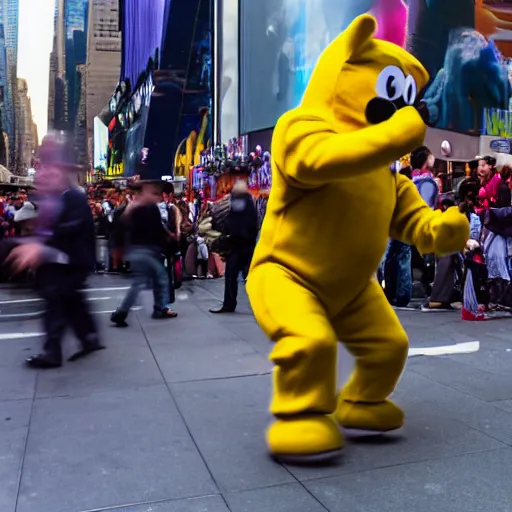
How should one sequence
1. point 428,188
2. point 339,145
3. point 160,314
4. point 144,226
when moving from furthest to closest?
point 428,188, point 160,314, point 144,226, point 339,145

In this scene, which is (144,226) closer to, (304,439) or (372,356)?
(372,356)

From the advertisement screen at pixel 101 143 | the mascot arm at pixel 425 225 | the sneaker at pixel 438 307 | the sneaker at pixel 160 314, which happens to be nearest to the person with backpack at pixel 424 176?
the sneaker at pixel 438 307

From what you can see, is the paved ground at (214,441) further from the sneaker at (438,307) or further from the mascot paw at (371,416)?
the sneaker at (438,307)

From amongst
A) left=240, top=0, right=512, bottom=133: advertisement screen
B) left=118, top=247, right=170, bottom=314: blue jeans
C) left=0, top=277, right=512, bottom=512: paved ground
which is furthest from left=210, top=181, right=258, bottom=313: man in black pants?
left=240, top=0, right=512, bottom=133: advertisement screen

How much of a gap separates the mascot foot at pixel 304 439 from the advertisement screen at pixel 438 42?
17.7 meters

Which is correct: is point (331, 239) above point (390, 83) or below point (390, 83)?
below

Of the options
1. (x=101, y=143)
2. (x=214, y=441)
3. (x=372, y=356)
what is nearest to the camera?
(x=372, y=356)

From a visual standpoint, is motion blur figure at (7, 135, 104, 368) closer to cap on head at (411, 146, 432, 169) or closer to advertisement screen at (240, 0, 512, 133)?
cap on head at (411, 146, 432, 169)

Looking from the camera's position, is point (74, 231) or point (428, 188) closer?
point (74, 231)

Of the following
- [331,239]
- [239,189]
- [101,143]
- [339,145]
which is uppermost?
[101,143]

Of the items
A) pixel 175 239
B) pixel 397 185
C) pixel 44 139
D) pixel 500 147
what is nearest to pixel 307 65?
pixel 500 147

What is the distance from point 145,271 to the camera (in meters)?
7.17

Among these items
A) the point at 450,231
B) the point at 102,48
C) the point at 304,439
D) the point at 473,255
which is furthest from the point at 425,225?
the point at 102,48

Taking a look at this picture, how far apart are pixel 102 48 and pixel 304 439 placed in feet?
402
